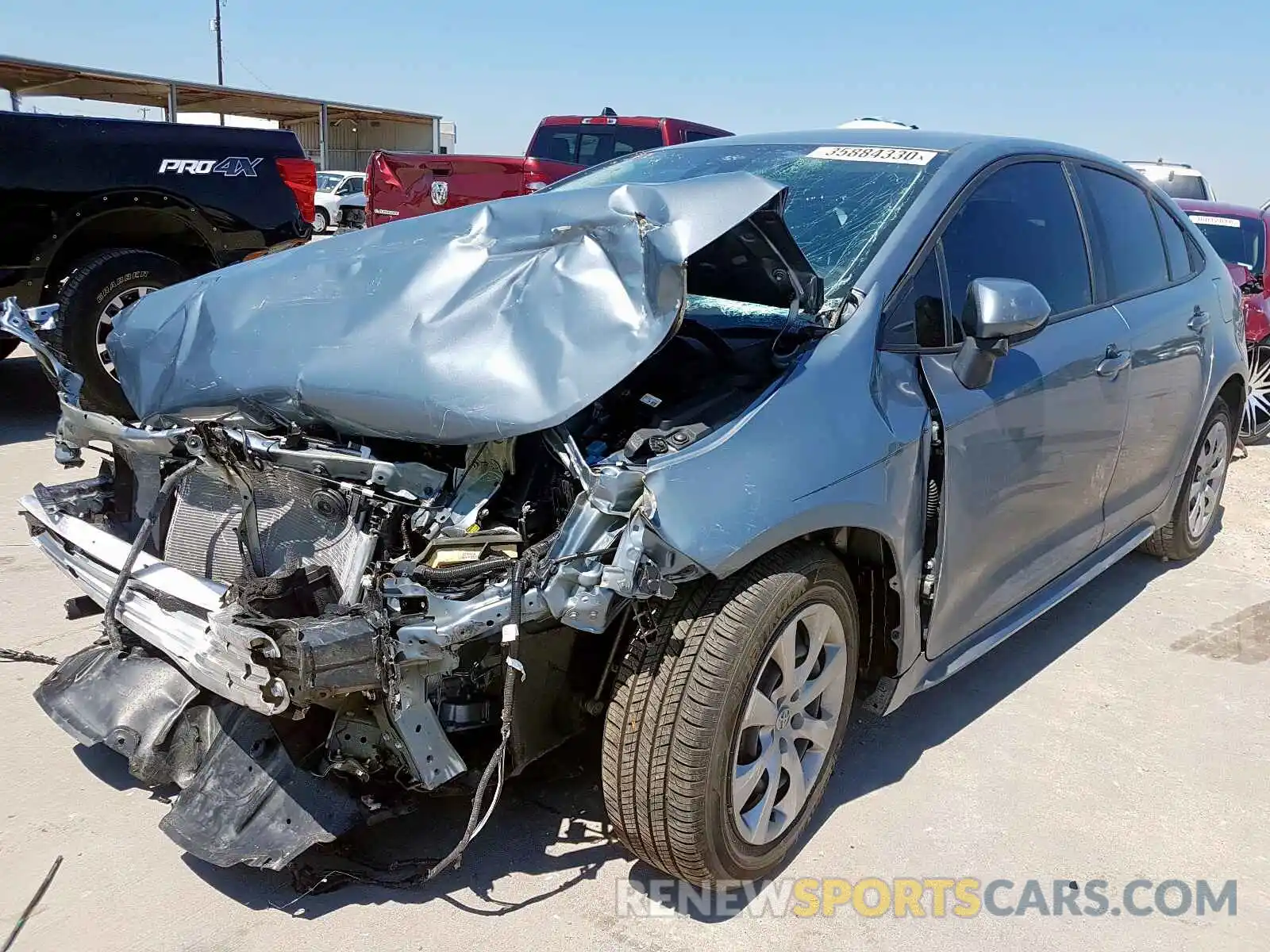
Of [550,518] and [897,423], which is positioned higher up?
[897,423]

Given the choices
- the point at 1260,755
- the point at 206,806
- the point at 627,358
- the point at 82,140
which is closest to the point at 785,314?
the point at 627,358

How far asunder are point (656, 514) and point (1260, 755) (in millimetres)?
2539

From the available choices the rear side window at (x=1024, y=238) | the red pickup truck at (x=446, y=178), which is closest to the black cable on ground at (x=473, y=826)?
the rear side window at (x=1024, y=238)

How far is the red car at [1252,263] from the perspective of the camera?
777 cm

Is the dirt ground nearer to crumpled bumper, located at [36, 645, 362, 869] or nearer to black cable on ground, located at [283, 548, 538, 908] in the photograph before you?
black cable on ground, located at [283, 548, 538, 908]

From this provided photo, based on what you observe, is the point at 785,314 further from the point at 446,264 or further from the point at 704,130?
the point at 704,130

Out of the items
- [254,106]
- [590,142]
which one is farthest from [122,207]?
[254,106]

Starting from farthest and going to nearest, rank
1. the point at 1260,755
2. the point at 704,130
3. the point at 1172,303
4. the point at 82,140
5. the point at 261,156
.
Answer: the point at 704,130 < the point at 261,156 < the point at 82,140 < the point at 1172,303 < the point at 1260,755

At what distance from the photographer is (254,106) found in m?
30.0

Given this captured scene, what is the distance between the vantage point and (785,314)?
113 inches

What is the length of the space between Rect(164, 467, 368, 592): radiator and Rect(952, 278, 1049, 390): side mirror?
170cm

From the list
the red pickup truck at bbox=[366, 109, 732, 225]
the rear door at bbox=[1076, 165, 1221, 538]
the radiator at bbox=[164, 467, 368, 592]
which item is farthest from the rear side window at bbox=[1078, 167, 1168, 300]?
the red pickup truck at bbox=[366, 109, 732, 225]

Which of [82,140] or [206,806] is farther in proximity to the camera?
[82,140]

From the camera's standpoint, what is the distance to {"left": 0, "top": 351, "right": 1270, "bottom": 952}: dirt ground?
2.54 meters
